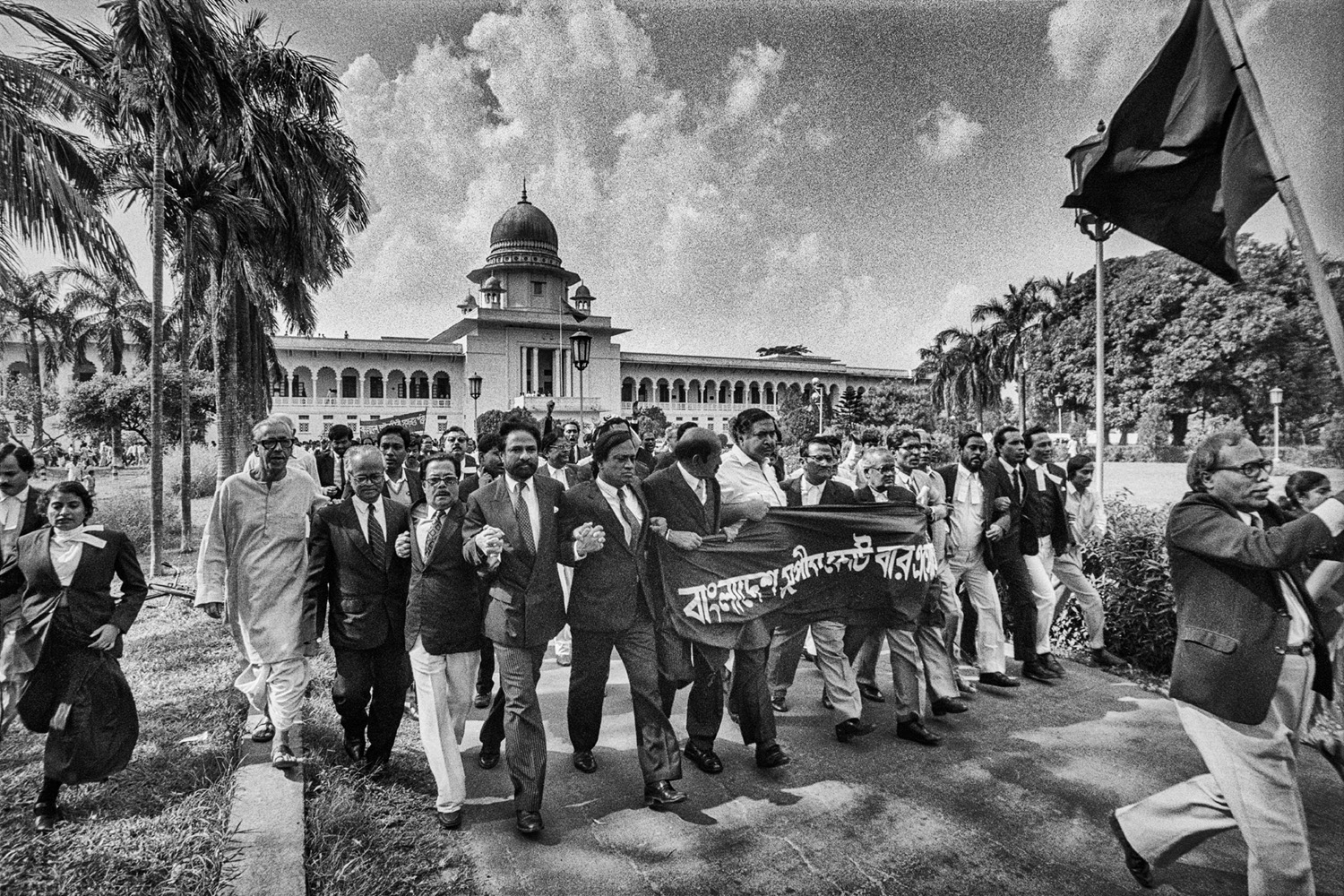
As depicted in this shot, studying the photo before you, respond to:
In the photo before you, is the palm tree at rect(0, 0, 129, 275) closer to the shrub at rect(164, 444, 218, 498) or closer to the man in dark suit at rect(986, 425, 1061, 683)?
the man in dark suit at rect(986, 425, 1061, 683)

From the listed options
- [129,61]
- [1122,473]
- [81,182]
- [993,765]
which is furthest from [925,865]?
[1122,473]

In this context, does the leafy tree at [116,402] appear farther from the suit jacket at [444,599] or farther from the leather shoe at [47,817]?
the suit jacket at [444,599]

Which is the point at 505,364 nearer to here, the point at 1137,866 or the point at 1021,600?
the point at 1021,600

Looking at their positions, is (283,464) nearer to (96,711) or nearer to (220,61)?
(96,711)

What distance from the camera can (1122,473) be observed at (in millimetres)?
16172

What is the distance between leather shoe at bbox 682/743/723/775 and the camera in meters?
3.95

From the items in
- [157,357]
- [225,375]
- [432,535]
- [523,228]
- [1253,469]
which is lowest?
[432,535]

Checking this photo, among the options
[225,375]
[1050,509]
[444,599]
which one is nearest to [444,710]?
[444,599]

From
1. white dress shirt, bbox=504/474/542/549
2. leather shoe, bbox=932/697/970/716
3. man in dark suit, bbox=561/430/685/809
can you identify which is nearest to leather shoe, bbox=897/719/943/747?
leather shoe, bbox=932/697/970/716

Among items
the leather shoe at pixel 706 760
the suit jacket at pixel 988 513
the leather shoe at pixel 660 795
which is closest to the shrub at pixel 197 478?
the leather shoe at pixel 706 760

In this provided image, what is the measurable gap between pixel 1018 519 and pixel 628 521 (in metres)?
3.43

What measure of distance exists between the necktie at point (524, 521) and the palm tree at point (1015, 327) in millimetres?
38650

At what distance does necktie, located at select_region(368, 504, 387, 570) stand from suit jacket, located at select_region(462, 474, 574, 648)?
623 mm

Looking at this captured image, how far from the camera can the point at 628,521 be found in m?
3.84
